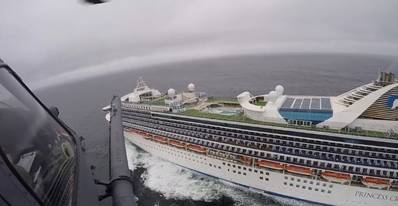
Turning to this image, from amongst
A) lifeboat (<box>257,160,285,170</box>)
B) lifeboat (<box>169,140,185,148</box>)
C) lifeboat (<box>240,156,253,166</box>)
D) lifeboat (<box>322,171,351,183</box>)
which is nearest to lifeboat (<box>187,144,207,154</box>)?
lifeboat (<box>169,140,185,148</box>)

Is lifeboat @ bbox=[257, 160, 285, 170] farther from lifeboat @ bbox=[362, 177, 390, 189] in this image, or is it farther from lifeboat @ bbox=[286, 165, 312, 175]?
lifeboat @ bbox=[362, 177, 390, 189]

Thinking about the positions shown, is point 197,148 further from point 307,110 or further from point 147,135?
point 307,110

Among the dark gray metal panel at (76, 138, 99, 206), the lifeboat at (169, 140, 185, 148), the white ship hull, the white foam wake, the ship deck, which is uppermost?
the dark gray metal panel at (76, 138, 99, 206)

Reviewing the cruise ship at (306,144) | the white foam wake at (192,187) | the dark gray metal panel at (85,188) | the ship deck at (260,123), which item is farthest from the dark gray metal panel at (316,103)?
the dark gray metal panel at (85,188)

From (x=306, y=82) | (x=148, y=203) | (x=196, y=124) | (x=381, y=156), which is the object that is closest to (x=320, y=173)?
(x=381, y=156)

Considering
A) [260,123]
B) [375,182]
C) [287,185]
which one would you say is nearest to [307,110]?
[260,123]

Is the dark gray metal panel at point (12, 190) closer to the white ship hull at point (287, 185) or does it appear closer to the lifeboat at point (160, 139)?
the white ship hull at point (287, 185)

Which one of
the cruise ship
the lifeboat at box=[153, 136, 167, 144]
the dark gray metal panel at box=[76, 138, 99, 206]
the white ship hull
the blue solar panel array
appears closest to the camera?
the dark gray metal panel at box=[76, 138, 99, 206]

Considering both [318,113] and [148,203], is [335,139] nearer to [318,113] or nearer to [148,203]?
[318,113]
